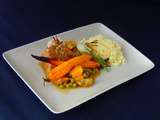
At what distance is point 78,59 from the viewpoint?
0.96 meters

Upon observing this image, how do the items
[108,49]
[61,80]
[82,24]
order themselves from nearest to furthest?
[61,80], [108,49], [82,24]

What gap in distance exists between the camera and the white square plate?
899 mm

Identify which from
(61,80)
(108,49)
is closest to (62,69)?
(61,80)

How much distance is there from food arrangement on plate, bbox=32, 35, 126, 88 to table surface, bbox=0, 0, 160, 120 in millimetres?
75

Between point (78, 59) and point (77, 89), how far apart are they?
89 millimetres

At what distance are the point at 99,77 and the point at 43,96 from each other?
19cm

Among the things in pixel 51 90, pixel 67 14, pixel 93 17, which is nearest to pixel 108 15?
pixel 93 17

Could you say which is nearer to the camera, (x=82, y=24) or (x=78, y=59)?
(x=78, y=59)

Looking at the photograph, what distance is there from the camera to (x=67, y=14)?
1.35 metres

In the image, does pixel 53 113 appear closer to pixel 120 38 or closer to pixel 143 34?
pixel 120 38

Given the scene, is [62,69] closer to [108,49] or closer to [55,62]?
[55,62]

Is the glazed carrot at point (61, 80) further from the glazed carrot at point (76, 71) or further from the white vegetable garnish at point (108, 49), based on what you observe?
the white vegetable garnish at point (108, 49)

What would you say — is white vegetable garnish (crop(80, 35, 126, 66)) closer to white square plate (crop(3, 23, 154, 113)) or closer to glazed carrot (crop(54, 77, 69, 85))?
white square plate (crop(3, 23, 154, 113))

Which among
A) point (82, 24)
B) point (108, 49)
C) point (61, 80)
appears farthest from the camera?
point (82, 24)
